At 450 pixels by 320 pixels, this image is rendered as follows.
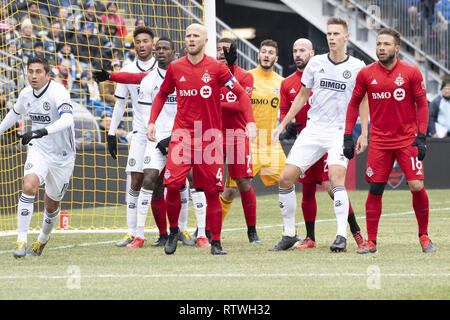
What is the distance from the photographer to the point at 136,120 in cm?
1056

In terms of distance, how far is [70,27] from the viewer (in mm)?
18391

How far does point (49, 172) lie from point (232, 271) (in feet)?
9.15

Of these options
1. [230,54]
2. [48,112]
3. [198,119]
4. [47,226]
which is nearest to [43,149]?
[48,112]

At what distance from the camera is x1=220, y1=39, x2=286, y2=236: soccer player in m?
11.0

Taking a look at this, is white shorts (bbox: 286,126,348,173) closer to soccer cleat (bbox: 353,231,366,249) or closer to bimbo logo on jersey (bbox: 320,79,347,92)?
bimbo logo on jersey (bbox: 320,79,347,92)

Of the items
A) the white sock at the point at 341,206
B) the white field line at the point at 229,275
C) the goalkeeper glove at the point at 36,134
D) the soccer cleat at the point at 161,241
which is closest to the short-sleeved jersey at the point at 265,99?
the soccer cleat at the point at 161,241

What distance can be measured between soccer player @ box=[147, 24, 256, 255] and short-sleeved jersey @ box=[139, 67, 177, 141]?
1.24 meters

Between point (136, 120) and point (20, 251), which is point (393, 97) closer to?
point (136, 120)

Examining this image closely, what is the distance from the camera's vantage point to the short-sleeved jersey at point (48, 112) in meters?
9.34

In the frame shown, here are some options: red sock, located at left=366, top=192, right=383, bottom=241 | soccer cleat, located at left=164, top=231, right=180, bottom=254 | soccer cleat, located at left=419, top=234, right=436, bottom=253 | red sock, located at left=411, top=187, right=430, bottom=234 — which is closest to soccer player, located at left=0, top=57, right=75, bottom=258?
soccer cleat, located at left=164, top=231, right=180, bottom=254

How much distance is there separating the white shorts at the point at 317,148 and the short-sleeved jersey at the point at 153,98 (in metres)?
1.71

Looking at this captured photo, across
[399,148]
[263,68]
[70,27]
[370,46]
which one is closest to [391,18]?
[370,46]
